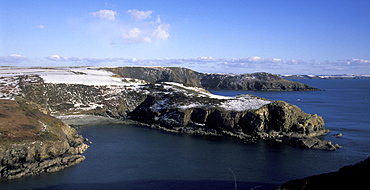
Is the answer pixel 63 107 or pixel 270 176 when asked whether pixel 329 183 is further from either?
pixel 63 107

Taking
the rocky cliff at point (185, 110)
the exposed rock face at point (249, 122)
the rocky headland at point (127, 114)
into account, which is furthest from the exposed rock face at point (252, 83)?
the exposed rock face at point (249, 122)

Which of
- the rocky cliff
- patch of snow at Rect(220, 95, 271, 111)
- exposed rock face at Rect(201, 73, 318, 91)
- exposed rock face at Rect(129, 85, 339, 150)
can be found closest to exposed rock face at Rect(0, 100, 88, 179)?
the rocky cliff

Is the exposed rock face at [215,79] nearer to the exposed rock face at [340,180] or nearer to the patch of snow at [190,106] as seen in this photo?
the patch of snow at [190,106]

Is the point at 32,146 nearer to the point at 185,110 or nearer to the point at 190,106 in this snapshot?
the point at 185,110

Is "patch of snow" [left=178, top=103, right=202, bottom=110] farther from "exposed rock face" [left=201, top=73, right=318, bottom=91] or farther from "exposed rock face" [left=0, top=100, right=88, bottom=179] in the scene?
"exposed rock face" [left=201, top=73, right=318, bottom=91]

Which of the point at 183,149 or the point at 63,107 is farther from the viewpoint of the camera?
the point at 63,107

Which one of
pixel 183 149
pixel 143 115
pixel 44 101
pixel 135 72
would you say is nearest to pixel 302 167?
pixel 183 149
